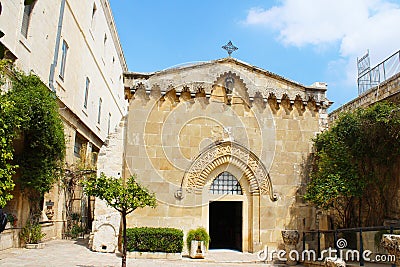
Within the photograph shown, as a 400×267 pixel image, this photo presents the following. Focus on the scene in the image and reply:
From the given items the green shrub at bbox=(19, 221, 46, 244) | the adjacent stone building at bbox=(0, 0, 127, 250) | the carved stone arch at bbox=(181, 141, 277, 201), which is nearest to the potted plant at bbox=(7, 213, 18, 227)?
the adjacent stone building at bbox=(0, 0, 127, 250)

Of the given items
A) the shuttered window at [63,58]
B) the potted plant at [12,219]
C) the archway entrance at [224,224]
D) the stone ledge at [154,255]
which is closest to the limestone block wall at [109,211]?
the stone ledge at [154,255]

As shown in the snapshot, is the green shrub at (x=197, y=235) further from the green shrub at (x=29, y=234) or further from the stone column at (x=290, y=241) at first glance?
the green shrub at (x=29, y=234)

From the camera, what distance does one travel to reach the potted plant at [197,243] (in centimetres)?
1134

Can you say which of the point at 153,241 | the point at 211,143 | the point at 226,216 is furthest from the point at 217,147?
the point at 226,216

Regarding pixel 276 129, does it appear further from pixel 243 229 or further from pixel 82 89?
pixel 82 89

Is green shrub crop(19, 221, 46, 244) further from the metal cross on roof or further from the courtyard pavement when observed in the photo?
the metal cross on roof

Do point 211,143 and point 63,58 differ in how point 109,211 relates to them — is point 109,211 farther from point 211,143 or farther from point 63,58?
point 63,58

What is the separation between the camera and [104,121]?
25641 millimetres

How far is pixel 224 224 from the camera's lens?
15570 mm

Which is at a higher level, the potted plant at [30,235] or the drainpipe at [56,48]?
the drainpipe at [56,48]

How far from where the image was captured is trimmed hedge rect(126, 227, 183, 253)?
1121 cm

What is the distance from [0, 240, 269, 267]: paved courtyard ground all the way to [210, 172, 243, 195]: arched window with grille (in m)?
2.09

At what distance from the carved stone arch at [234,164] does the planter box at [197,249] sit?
1.85 meters

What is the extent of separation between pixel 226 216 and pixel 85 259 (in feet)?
22.7
